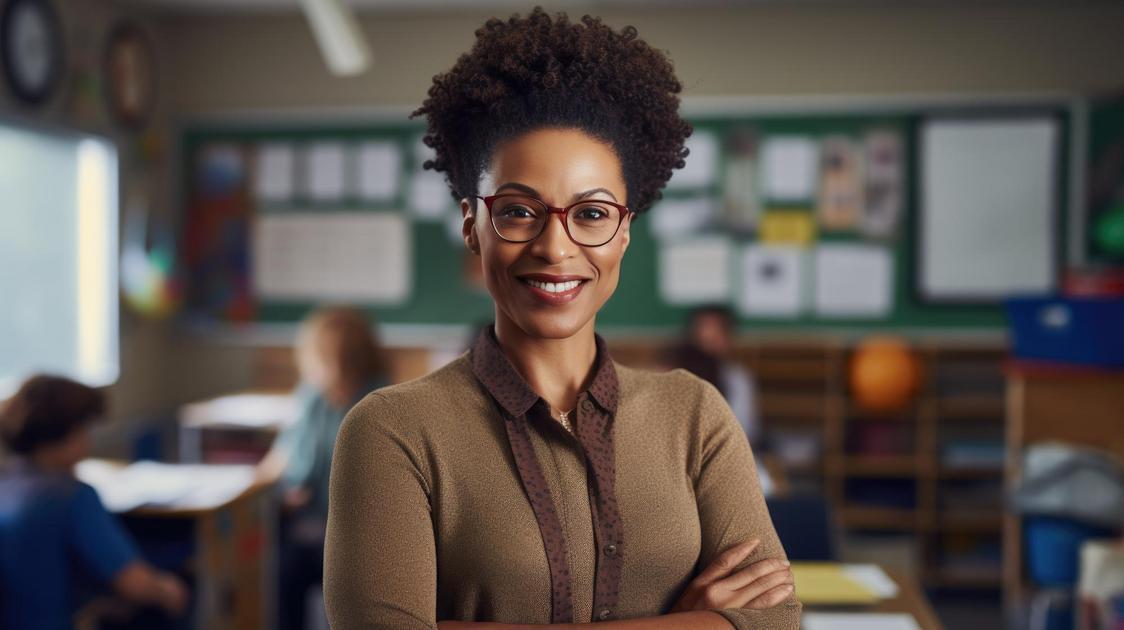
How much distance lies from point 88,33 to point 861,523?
4.23 metres

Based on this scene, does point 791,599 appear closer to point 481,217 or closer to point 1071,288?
point 481,217

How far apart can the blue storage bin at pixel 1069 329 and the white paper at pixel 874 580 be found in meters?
1.67

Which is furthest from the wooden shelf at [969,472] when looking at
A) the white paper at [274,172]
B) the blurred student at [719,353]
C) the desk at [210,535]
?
the white paper at [274,172]

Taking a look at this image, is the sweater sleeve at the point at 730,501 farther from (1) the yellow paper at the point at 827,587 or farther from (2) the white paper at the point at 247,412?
(2) the white paper at the point at 247,412

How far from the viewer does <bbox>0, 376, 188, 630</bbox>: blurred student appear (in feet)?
7.91

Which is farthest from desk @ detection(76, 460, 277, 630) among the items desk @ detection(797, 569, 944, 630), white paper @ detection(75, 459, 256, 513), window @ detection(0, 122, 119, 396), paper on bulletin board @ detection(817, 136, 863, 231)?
paper on bulletin board @ detection(817, 136, 863, 231)

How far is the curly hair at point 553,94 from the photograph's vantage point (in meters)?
0.98

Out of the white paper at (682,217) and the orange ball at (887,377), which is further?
the white paper at (682,217)

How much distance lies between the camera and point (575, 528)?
0.99 meters

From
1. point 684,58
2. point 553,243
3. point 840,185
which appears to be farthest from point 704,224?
point 553,243

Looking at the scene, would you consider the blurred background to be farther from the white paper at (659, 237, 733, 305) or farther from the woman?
the woman

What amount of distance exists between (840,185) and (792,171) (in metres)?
0.24

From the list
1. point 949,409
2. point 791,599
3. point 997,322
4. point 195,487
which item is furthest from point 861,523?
point 791,599

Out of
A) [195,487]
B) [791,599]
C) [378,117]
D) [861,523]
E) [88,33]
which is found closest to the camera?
[791,599]
